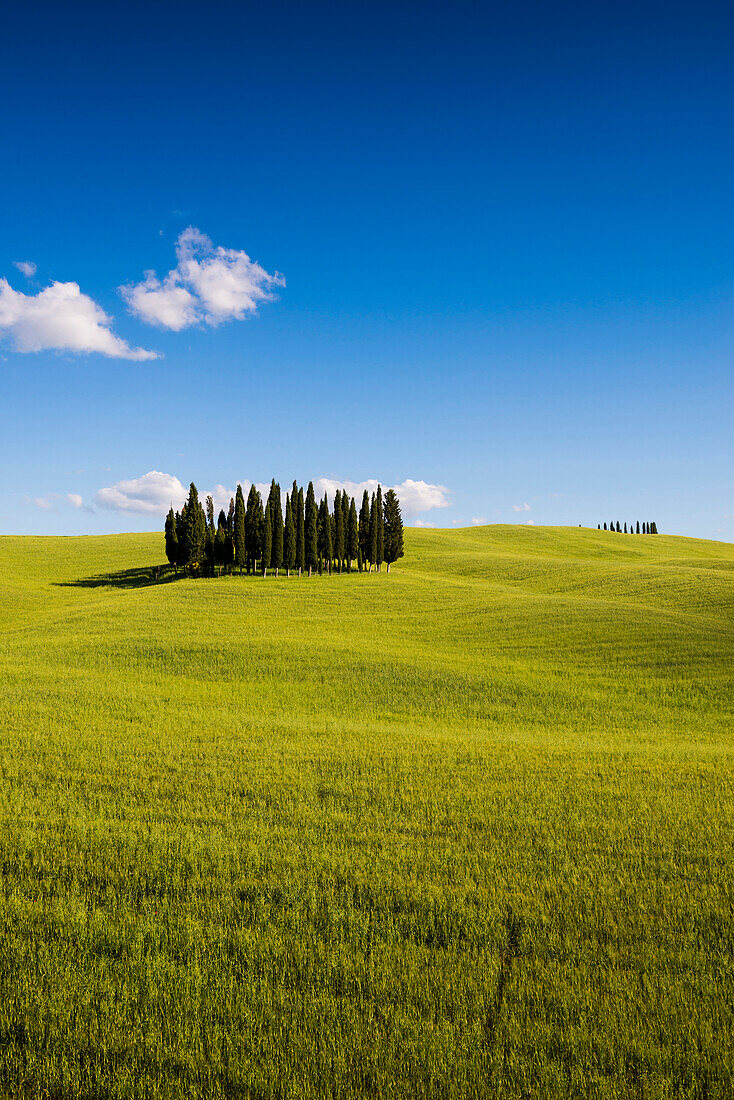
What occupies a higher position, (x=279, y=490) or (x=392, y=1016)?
(x=279, y=490)

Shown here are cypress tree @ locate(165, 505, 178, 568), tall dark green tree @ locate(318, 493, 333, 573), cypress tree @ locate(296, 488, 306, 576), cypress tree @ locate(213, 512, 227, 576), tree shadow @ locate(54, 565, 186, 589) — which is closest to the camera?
tree shadow @ locate(54, 565, 186, 589)

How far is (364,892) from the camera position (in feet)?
26.7

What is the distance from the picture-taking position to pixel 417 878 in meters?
8.48

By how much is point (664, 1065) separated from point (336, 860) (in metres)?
4.97

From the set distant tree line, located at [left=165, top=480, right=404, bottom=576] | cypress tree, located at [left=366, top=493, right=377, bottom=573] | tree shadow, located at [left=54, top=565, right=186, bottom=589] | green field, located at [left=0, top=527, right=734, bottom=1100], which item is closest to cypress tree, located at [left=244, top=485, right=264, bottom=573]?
distant tree line, located at [left=165, top=480, right=404, bottom=576]

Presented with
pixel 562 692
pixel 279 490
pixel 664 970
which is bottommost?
pixel 562 692

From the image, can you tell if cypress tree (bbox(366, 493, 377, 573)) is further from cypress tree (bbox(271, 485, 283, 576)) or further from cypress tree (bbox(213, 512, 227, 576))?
cypress tree (bbox(213, 512, 227, 576))

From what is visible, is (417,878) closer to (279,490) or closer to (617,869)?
(617,869)

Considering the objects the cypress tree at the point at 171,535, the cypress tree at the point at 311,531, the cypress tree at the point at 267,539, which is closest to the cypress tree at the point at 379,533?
the cypress tree at the point at 311,531

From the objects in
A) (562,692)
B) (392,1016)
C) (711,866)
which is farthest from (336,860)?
(562,692)

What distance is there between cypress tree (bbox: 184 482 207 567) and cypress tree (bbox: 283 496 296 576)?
1094 centimetres

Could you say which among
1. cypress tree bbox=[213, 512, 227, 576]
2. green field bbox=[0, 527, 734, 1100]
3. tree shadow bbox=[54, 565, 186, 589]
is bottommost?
green field bbox=[0, 527, 734, 1100]

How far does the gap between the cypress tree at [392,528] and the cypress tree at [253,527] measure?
17.2 m

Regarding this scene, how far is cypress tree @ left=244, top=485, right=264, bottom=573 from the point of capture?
72.8 m
